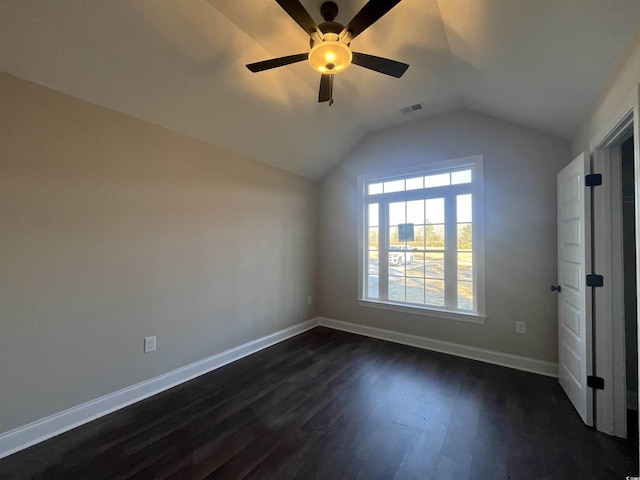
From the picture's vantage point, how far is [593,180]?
1.99m

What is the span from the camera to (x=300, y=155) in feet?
12.0

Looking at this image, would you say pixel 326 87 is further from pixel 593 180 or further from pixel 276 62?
pixel 593 180

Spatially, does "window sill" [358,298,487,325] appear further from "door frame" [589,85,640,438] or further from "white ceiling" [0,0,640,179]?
"white ceiling" [0,0,640,179]

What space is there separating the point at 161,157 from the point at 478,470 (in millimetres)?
3309

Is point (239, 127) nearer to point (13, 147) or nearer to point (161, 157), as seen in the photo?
point (161, 157)

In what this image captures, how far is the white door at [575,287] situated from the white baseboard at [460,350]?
0.20 meters

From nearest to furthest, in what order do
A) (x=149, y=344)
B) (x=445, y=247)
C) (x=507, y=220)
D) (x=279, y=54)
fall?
1. (x=279, y=54)
2. (x=149, y=344)
3. (x=507, y=220)
4. (x=445, y=247)

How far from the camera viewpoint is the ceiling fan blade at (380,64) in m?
1.74

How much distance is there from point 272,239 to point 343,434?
2.36 meters

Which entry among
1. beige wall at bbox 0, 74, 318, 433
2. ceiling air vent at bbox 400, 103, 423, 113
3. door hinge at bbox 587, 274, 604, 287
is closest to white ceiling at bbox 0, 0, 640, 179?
ceiling air vent at bbox 400, 103, 423, 113

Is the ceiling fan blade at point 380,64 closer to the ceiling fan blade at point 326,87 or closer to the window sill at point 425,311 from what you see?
the ceiling fan blade at point 326,87

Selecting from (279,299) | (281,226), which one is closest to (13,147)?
(281,226)

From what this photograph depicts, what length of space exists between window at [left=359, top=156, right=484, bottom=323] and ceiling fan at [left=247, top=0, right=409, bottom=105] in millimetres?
1944

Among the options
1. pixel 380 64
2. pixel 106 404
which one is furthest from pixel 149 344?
pixel 380 64
